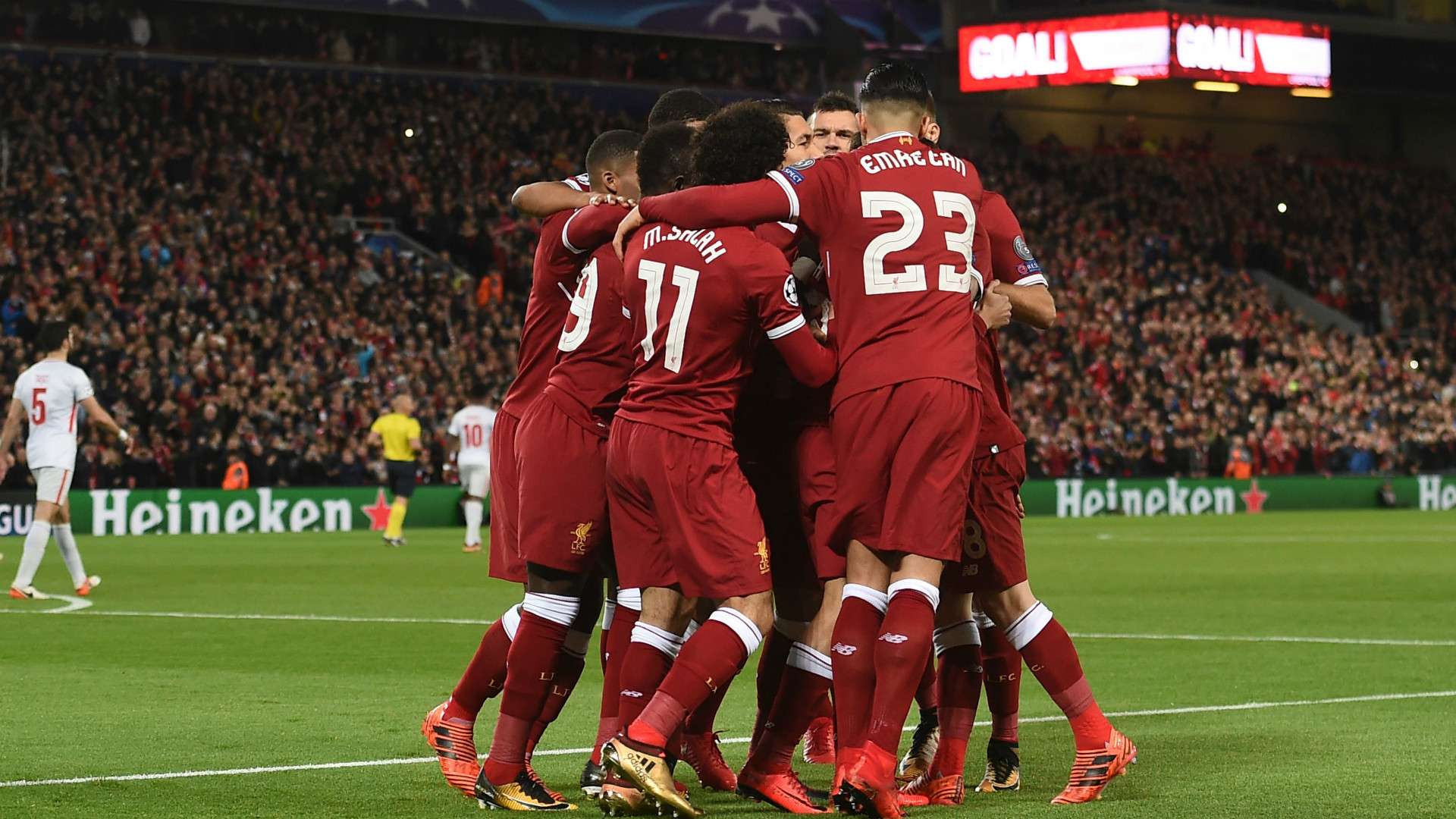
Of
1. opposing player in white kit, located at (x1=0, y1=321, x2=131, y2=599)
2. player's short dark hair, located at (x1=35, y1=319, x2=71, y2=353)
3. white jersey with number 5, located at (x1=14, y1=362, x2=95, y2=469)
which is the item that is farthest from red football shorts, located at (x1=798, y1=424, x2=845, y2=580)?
white jersey with number 5, located at (x1=14, y1=362, x2=95, y2=469)

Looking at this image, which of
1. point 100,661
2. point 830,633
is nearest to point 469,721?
point 830,633

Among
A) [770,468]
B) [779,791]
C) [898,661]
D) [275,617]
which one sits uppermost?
[770,468]

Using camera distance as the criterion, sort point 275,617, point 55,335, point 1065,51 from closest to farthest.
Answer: point 275,617 < point 55,335 < point 1065,51

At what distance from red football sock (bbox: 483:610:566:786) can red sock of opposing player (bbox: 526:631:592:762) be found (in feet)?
0.57

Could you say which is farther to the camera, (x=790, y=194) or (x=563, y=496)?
(x=563, y=496)

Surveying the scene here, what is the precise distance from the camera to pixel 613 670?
718 cm

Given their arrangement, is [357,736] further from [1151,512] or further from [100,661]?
[1151,512]

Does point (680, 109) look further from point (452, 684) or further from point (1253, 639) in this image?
point (1253, 639)

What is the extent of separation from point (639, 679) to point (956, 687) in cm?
134

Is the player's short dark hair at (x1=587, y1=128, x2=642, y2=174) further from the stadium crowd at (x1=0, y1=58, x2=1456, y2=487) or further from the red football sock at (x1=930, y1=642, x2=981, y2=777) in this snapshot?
the stadium crowd at (x1=0, y1=58, x2=1456, y2=487)

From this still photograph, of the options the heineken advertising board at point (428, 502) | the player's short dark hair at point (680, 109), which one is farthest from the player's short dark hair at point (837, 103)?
the heineken advertising board at point (428, 502)

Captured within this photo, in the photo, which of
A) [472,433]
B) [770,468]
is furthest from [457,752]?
[472,433]

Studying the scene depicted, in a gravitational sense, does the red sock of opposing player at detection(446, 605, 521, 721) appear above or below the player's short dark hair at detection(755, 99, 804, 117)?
below

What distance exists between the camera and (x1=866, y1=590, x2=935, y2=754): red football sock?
254 inches
